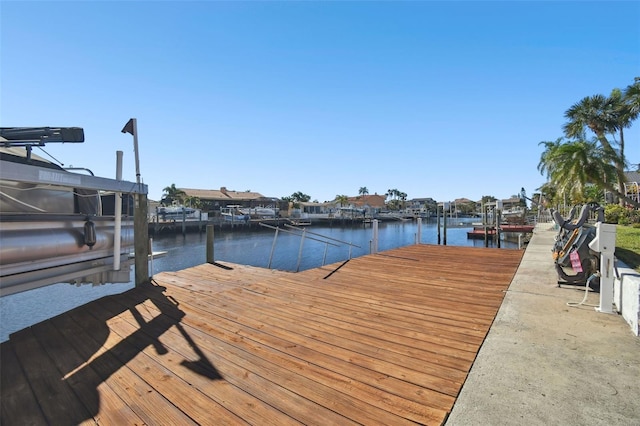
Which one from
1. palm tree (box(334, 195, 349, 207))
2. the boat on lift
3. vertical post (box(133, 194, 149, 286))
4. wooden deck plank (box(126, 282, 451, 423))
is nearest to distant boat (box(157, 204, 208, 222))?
vertical post (box(133, 194, 149, 286))

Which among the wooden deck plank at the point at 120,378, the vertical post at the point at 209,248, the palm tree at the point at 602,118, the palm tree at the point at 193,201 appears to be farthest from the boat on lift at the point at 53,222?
the palm tree at the point at 193,201

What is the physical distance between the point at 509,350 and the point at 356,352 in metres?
1.32

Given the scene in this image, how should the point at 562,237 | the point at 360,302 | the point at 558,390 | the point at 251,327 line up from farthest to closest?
the point at 562,237 → the point at 360,302 → the point at 251,327 → the point at 558,390

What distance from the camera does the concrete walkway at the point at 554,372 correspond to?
6.12 feet

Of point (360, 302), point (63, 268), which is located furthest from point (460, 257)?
point (63, 268)

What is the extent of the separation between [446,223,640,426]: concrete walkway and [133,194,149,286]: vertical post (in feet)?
17.8

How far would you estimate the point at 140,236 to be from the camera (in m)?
5.62

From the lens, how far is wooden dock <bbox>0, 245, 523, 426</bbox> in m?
2.14

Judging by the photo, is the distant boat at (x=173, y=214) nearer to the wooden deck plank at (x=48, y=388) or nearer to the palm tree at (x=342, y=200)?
the wooden deck plank at (x=48, y=388)

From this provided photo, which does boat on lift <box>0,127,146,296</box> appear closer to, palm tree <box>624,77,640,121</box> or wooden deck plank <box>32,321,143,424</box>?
wooden deck plank <box>32,321,143,424</box>

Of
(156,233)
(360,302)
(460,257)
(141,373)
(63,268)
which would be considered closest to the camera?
(141,373)

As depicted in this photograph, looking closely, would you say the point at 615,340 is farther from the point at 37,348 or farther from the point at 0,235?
the point at 0,235

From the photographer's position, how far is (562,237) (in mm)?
5207

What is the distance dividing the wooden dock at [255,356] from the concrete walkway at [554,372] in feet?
0.50
